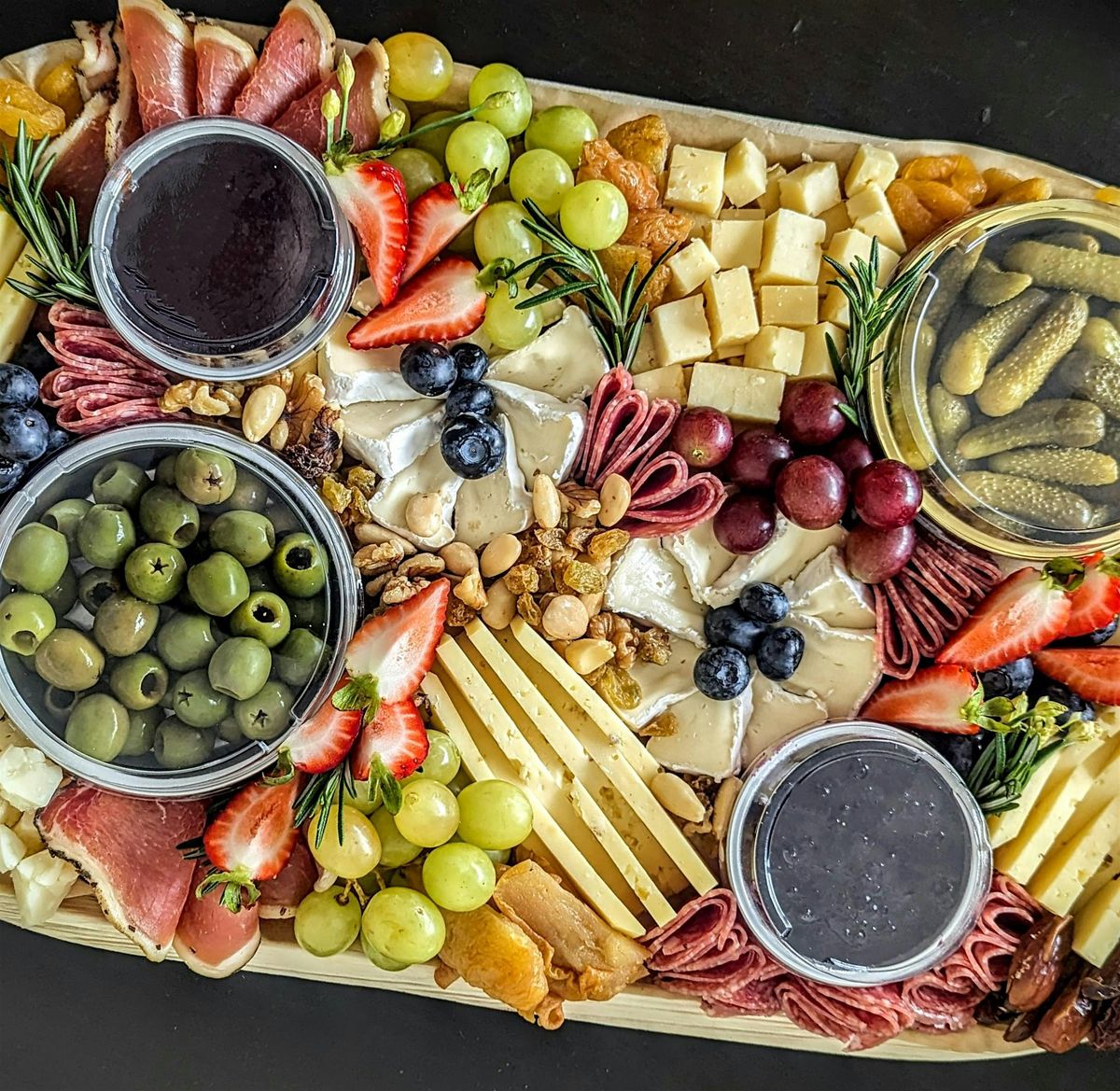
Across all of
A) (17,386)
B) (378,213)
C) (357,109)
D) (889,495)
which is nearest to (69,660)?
(17,386)

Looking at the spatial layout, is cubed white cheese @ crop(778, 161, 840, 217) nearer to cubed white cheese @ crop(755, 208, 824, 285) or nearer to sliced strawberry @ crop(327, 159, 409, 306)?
cubed white cheese @ crop(755, 208, 824, 285)

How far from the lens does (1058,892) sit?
1176 millimetres

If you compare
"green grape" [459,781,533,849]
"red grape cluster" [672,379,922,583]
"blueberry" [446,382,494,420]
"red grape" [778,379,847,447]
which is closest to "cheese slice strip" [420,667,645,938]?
"green grape" [459,781,533,849]

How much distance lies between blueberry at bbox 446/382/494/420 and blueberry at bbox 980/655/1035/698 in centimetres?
65

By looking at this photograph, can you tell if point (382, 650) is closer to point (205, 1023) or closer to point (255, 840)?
point (255, 840)

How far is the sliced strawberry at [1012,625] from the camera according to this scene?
3.77 ft

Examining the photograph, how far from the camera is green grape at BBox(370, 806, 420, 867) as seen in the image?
45.0 inches

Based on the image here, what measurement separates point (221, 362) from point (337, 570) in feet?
0.84

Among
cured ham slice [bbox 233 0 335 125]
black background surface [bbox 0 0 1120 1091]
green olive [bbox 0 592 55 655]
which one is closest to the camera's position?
green olive [bbox 0 592 55 655]

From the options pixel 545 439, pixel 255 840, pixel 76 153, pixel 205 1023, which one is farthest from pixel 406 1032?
pixel 76 153

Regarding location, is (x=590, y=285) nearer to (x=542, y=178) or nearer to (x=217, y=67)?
(x=542, y=178)

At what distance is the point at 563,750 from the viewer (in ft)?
3.75

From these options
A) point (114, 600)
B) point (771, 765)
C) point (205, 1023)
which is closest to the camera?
point (114, 600)

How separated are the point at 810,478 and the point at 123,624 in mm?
734
